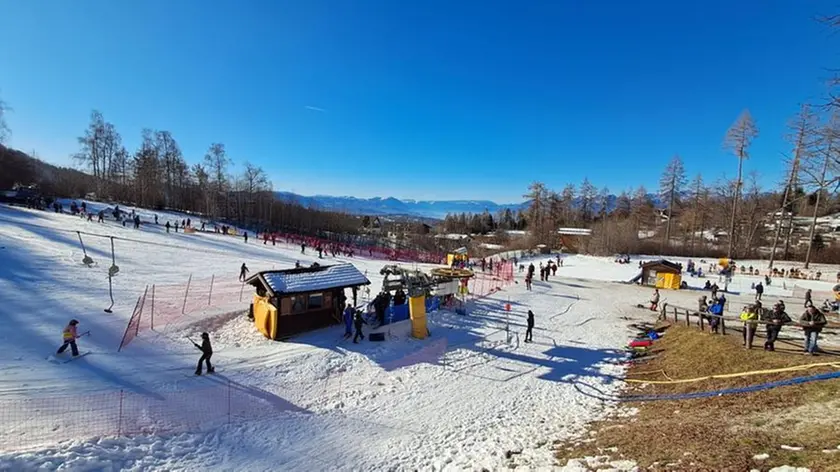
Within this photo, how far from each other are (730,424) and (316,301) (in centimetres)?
1609

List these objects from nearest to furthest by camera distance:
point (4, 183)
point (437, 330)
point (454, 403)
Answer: point (454, 403) → point (437, 330) → point (4, 183)

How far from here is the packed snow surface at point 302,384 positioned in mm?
9133

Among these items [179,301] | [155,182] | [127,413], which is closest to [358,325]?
[127,413]

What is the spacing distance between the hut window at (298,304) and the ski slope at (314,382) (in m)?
1.40

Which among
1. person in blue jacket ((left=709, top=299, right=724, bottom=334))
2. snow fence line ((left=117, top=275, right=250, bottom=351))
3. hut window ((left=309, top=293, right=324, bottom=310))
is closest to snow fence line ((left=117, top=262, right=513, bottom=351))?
snow fence line ((left=117, top=275, right=250, bottom=351))

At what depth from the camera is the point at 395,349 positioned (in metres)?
17.7

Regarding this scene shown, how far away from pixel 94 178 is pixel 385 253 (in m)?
62.5

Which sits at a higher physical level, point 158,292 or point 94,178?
point 94,178

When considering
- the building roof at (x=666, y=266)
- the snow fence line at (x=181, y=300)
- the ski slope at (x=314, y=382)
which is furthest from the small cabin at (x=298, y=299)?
the building roof at (x=666, y=266)

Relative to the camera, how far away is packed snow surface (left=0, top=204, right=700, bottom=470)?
30.0ft

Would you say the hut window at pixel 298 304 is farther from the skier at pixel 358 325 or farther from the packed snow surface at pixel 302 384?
the skier at pixel 358 325

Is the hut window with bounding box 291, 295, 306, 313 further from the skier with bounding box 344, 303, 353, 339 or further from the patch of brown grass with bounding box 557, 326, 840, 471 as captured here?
the patch of brown grass with bounding box 557, 326, 840, 471

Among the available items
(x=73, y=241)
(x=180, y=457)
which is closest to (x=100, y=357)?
(x=180, y=457)

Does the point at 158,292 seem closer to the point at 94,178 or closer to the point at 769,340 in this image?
the point at 769,340
